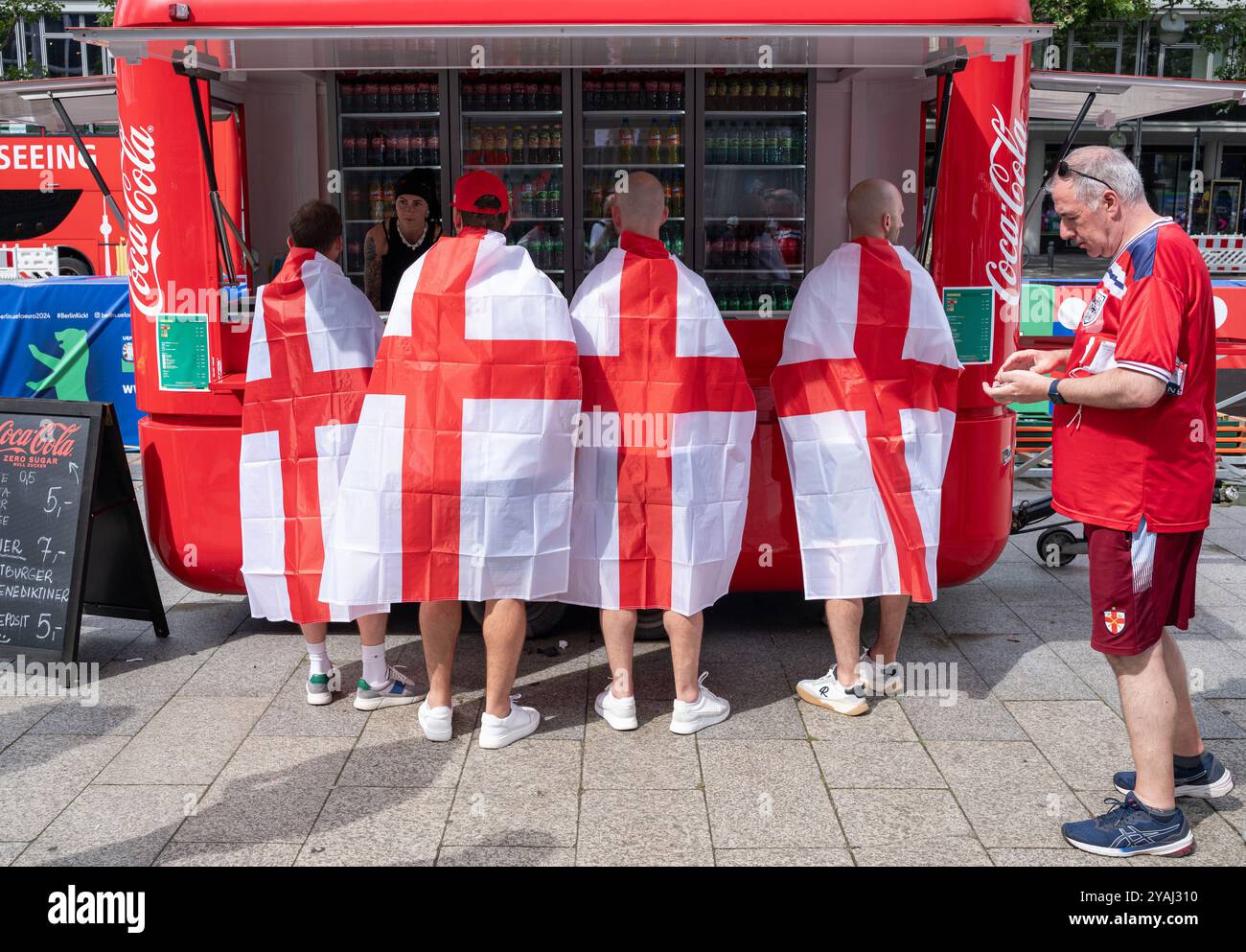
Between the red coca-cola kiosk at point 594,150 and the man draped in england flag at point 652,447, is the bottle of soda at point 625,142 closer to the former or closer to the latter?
the red coca-cola kiosk at point 594,150

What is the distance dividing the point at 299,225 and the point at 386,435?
927 mm

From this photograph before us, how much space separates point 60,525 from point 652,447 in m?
2.42

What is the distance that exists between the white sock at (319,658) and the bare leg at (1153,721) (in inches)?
106

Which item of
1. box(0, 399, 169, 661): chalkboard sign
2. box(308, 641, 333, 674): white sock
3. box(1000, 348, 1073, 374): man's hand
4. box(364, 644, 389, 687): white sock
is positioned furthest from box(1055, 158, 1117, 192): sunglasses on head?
box(0, 399, 169, 661): chalkboard sign

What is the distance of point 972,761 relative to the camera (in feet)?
12.9

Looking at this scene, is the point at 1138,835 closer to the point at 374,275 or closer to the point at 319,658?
the point at 319,658

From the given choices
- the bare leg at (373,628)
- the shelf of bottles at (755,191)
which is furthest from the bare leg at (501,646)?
the shelf of bottles at (755,191)

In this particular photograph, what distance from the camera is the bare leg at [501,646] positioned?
4.04 meters

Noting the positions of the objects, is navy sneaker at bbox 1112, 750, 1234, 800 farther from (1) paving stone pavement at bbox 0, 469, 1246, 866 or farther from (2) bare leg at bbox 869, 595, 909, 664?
(2) bare leg at bbox 869, 595, 909, 664

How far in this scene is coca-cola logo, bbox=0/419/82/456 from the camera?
482cm

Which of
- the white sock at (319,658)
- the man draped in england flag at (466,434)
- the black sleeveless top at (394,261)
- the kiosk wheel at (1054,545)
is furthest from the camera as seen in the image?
the kiosk wheel at (1054,545)

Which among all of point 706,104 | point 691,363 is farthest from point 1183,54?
point 691,363

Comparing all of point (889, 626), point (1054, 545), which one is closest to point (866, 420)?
point (889, 626)

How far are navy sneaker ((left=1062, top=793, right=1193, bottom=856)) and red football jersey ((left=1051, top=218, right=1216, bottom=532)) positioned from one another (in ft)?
2.60
